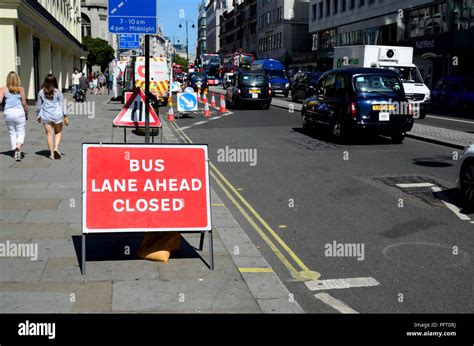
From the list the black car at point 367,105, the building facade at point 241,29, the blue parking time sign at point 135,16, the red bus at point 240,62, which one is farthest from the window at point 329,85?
the building facade at point 241,29

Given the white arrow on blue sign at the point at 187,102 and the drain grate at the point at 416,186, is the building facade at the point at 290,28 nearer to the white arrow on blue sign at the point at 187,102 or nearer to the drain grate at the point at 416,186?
the white arrow on blue sign at the point at 187,102

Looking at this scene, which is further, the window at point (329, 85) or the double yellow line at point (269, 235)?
the window at point (329, 85)

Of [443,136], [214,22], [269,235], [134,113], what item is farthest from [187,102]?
[214,22]

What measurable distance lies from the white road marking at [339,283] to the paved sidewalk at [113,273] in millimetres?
339

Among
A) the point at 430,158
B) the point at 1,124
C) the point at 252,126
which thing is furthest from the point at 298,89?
the point at 430,158

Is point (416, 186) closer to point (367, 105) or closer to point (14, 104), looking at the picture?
point (367, 105)

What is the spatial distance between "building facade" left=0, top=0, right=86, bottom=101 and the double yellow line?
679 inches

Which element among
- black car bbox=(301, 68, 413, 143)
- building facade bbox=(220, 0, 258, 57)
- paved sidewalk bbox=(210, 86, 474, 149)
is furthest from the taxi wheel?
building facade bbox=(220, 0, 258, 57)

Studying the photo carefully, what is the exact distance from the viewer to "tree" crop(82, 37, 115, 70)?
284 feet

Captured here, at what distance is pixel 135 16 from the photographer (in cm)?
714

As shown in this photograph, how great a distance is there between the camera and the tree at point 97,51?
86.4m

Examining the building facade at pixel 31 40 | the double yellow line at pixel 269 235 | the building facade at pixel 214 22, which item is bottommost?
the double yellow line at pixel 269 235

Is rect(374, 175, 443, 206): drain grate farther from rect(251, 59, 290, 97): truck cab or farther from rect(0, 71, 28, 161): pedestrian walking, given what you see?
rect(251, 59, 290, 97): truck cab
